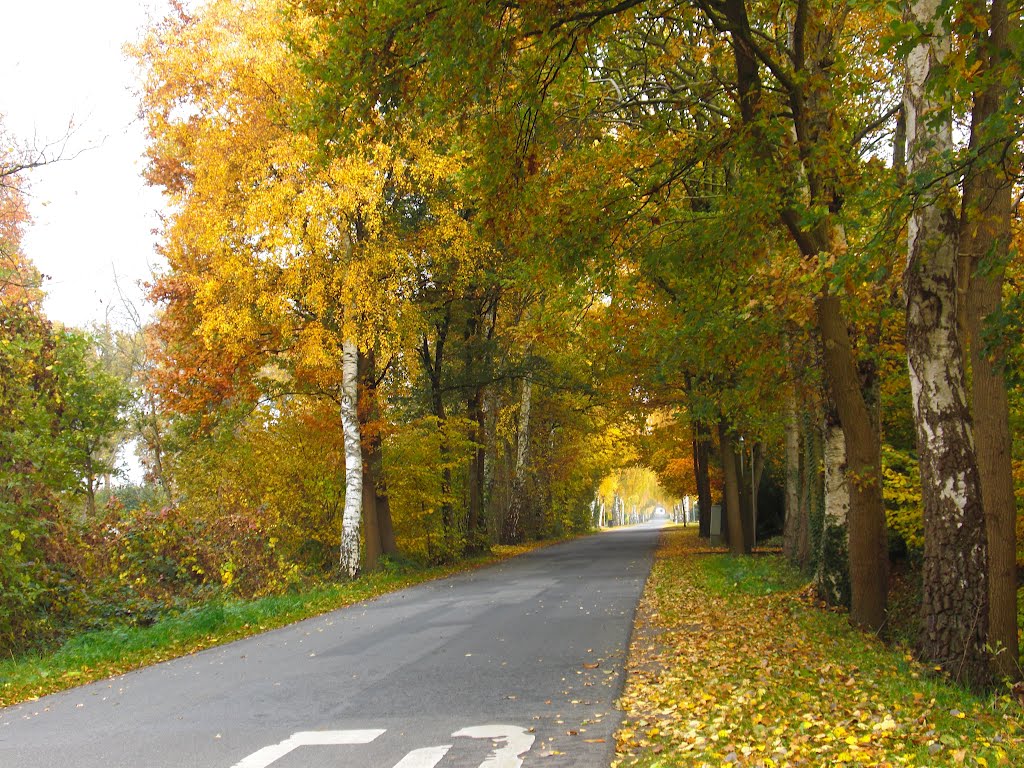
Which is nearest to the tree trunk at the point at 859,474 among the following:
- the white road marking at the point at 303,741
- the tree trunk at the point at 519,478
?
the white road marking at the point at 303,741

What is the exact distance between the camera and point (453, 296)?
77.4ft

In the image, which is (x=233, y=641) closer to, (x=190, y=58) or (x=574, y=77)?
(x=574, y=77)

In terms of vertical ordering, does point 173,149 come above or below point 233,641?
above

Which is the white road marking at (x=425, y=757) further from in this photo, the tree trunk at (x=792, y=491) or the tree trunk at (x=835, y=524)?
the tree trunk at (x=792, y=491)

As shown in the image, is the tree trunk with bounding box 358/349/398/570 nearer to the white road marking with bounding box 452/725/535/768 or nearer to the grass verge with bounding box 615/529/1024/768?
the grass verge with bounding box 615/529/1024/768

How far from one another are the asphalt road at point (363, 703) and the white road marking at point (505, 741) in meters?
0.01

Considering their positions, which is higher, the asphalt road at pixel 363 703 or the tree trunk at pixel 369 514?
the tree trunk at pixel 369 514

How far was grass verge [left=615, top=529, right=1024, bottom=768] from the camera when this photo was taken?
5.10m

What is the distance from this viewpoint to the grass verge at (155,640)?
889cm

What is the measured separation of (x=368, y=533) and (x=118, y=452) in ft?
93.0

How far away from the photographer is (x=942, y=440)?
770 centimetres

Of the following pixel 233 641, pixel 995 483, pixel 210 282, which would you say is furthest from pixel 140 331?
pixel 995 483

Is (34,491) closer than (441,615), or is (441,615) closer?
(34,491)

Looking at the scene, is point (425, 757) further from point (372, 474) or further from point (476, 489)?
point (476, 489)
